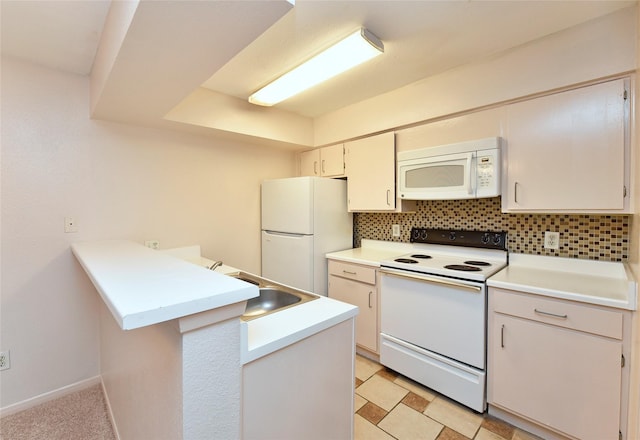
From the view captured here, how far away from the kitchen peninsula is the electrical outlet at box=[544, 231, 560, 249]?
60.7 inches

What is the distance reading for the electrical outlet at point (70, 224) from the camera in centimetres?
192

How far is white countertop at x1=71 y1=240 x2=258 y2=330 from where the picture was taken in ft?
1.98

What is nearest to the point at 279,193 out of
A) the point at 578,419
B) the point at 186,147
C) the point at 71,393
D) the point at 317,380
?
the point at 186,147

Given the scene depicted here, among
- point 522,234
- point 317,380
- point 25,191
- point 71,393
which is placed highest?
point 25,191

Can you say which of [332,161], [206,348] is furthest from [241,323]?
[332,161]

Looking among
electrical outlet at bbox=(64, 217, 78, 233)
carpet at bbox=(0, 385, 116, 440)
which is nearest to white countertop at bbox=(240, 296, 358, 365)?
carpet at bbox=(0, 385, 116, 440)

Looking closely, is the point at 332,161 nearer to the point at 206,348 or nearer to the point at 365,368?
the point at 365,368

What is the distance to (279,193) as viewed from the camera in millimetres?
2783

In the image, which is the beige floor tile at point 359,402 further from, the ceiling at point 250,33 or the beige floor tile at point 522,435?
the ceiling at point 250,33

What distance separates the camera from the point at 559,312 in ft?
4.70

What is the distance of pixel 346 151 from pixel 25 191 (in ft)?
7.98

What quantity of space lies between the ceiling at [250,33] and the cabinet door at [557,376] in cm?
166

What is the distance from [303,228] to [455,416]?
1736 millimetres

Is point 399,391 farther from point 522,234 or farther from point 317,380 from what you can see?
point 522,234
